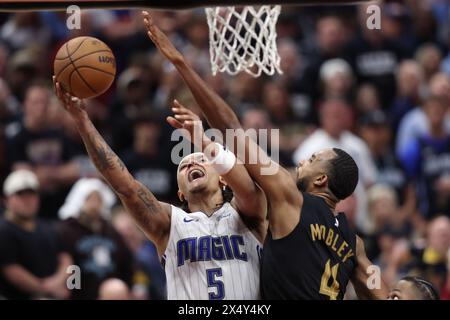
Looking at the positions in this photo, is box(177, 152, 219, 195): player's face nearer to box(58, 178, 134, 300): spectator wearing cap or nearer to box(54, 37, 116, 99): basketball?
box(54, 37, 116, 99): basketball

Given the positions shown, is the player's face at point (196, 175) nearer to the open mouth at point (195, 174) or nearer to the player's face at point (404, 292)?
the open mouth at point (195, 174)

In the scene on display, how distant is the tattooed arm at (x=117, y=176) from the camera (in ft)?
23.7

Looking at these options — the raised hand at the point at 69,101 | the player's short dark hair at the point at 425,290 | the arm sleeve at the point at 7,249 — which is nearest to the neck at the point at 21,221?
the arm sleeve at the point at 7,249

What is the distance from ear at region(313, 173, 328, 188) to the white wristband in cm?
68

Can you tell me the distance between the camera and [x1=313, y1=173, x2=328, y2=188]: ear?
7449 mm

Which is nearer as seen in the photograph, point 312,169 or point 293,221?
point 293,221

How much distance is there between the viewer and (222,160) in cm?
702

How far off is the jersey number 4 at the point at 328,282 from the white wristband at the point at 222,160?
34.3 inches

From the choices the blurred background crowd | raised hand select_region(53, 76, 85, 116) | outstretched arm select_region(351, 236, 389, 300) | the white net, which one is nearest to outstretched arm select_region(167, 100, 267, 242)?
raised hand select_region(53, 76, 85, 116)

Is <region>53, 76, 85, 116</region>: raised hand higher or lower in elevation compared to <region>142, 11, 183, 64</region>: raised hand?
lower

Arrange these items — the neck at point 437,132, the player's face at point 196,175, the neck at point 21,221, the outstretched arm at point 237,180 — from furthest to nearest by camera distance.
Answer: the neck at point 437,132, the neck at point 21,221, the player's face at point 196,175, the outstretched arm at point 237,180

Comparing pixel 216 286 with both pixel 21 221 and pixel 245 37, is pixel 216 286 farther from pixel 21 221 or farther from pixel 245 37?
pixel 21 221

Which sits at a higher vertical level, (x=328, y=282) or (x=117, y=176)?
(x=117, y=176)

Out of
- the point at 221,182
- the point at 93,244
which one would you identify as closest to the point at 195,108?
the point at 93,244
